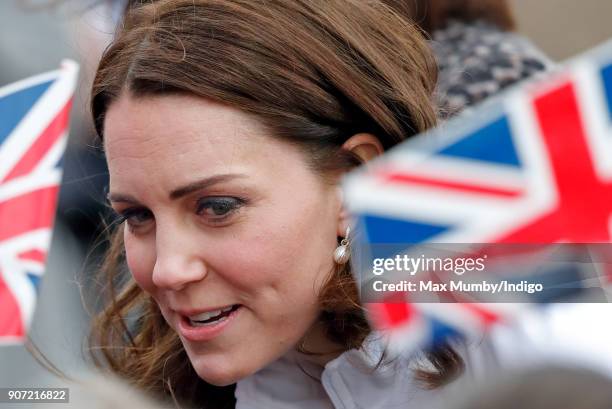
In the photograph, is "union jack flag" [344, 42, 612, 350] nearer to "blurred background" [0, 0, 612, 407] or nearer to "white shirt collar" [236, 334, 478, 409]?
"white shirt collar" [236, 334, 478, 409]

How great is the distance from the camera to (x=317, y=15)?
1034 millimetres

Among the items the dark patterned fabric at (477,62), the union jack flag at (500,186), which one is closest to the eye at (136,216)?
the union jack flag at (500,186)

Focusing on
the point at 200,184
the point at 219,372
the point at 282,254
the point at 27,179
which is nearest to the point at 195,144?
the point at 200,184

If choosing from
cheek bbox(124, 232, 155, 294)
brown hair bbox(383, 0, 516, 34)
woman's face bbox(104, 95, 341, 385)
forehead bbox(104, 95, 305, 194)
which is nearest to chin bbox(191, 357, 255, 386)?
woman's face bbox(104, 95, 341, 385)

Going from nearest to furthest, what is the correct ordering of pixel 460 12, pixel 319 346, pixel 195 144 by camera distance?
pixel 195 144, pixel 319 346, pixel 460 12

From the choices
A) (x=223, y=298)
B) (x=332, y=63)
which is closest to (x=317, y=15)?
(x=332, y=63)

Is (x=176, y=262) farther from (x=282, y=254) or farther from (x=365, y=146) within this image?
(x=365, y=146)

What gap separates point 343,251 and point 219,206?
0.48ft

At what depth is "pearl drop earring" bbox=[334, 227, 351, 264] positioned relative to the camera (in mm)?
1025

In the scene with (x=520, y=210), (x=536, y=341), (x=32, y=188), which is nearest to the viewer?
(x=536, y=341)

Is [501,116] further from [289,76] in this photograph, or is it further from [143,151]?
[143,151]

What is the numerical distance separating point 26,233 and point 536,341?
0.71m

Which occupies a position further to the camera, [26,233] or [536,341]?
[26,233]

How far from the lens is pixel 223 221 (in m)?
0.99
